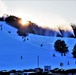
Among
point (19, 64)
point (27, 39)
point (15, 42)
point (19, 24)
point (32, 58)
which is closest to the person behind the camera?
point (19, 64)

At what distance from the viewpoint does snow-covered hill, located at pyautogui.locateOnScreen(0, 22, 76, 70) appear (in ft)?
263

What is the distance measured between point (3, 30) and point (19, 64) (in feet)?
77.5

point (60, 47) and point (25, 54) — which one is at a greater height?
point (60, 47)

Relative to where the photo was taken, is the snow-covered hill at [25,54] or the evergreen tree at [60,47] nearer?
the snow-covered hill at [25,54]

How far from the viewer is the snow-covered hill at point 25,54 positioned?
80062 millimetres

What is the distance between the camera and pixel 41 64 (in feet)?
267

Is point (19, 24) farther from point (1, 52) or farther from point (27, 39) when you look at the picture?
point (1, 52)

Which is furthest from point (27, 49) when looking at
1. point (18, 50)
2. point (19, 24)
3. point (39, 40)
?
point (19, 24)

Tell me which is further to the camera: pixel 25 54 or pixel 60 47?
pixel 60 47

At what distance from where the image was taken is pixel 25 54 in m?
86.2

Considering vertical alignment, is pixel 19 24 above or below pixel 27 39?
above

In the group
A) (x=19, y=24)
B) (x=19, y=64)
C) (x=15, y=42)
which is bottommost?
(x=19, y=64)

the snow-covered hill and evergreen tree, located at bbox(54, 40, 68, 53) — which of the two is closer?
the snow-covered hill

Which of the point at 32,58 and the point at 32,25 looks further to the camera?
the point at 32,25
